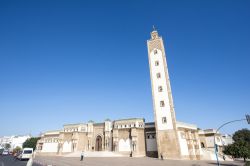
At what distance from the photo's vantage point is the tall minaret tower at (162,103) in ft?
122

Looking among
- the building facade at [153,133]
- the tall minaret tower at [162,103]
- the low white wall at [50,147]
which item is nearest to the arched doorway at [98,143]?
the building facade at [153,133]

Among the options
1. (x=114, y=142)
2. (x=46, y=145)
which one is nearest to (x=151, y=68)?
(x=114, y=142)

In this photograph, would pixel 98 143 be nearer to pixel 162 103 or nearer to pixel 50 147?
pixel 50 147

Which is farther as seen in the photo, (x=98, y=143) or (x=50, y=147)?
(x=50, y=147)

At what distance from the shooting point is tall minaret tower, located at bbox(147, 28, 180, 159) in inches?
1469

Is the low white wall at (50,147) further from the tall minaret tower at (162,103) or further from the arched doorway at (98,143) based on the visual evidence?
the tall minaret tower at (162,103)

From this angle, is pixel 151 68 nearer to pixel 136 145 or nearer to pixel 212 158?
pixel 136 145

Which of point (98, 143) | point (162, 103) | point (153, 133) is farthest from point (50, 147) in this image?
point (162, 103)

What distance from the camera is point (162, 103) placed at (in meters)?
40.7

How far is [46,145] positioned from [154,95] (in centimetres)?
4461

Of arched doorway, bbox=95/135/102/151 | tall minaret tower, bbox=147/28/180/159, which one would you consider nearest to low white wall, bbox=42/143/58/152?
arched doorway, bbox=95/135/102/151

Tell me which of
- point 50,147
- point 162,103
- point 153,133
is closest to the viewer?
point 162,103

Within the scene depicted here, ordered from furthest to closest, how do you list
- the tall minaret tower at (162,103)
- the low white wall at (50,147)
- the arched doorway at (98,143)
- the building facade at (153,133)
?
the low white wall at (50,147) → the arched doorway at (98,143) → the building facade at (153,133) → the tall minaret tower at (162,103)

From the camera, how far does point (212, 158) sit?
4194cm
